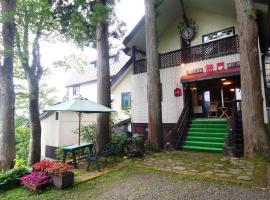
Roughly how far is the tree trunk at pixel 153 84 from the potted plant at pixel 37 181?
522cm

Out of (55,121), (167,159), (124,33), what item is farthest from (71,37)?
A: (167,159)

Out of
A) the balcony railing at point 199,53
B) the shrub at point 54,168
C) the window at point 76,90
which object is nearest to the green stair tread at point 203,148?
the balcony railing at point 199,53

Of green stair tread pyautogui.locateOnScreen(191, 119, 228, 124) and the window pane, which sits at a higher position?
the window pane

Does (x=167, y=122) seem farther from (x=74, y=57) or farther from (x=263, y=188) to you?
(x=263, y=188)

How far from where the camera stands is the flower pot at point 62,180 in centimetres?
505

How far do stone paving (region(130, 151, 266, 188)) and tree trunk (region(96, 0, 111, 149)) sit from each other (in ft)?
→ 7.16

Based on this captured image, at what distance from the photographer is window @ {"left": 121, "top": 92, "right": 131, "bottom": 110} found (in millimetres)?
16531

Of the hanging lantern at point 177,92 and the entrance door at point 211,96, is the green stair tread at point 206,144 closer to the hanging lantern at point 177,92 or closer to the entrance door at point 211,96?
the hanging lantern at point 177,92

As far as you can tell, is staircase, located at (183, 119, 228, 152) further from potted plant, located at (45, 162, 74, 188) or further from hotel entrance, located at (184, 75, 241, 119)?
potted plant, located at (45, 162, 74, 188)

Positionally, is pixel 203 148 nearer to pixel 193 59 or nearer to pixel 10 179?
pixel 193 59

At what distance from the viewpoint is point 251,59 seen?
7238 mm

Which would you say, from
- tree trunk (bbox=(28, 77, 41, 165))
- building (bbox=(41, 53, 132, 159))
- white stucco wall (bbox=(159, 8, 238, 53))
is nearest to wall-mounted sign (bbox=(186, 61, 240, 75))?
white stucco wall (bbox=(159, 8, 238, 53))

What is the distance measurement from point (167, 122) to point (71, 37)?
7.26 m

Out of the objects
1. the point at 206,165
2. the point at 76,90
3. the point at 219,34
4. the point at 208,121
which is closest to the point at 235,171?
the point at 206,165
